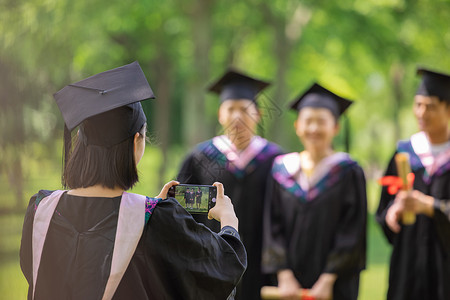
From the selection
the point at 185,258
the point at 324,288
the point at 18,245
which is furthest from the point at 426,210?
the point at 18,245

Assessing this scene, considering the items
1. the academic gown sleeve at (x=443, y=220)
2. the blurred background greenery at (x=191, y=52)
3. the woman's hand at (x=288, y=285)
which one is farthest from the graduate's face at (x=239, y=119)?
the academic gown sleeve at (x=443, y=220)

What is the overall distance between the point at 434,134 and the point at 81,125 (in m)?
3.21

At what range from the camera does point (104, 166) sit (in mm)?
2227

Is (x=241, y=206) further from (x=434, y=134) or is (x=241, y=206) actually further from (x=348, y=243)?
(x=434, y=134)

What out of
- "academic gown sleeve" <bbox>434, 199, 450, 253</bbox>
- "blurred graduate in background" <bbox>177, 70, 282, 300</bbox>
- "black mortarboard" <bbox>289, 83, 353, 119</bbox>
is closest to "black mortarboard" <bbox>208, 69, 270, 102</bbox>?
"blurred graduate in background" <bbox>177, 70, 282, 300</bbox>

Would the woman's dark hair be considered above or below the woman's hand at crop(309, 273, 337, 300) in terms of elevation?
above

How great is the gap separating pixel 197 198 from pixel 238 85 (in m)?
2.57

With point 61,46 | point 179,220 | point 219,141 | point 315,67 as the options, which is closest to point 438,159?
point 219,141

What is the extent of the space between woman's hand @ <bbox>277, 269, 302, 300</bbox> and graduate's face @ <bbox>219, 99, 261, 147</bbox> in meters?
0.98

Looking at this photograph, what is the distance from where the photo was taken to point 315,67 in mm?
18938

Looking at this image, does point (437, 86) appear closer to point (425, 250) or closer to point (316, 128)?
point (316, 128)

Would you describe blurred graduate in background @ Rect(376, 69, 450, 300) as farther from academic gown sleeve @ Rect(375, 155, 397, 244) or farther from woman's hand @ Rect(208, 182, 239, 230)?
woman's hand @ Rect(208, 182, 239, 230)

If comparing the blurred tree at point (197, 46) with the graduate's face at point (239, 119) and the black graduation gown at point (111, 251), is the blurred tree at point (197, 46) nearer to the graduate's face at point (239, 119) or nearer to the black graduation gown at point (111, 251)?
the graduate's face at point (239, 119)

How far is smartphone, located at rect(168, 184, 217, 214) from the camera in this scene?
2.37m
